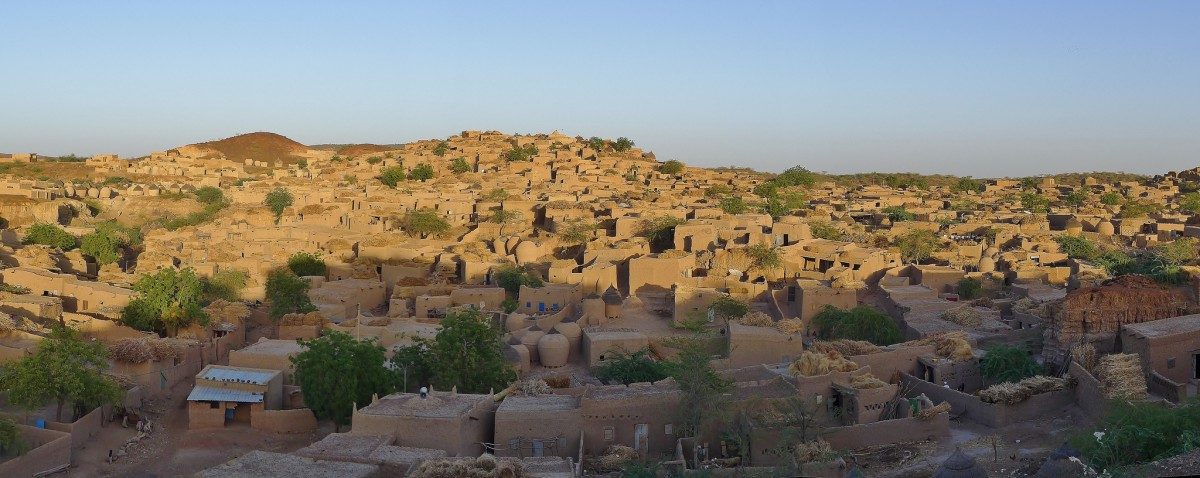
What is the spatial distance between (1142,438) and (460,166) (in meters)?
39.0

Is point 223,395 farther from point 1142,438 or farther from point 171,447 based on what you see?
point 1142,438

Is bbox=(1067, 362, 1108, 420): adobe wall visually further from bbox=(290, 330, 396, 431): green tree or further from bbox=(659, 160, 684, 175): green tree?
bbox=(659, 160, 684, 175): green tree

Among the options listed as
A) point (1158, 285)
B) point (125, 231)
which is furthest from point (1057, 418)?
point (125, 231)

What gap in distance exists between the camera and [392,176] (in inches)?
1736

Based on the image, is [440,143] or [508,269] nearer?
[508,269]

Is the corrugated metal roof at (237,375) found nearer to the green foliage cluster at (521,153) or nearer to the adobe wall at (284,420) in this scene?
the adobe wall at (284,420)

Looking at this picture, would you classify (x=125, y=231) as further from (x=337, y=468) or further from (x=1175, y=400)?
(x=1175, y=400)

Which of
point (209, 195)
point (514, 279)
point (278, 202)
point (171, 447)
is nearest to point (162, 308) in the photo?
point (171, 447)

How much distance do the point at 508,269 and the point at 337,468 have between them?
1180cm

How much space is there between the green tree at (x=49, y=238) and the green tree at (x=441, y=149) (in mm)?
24641

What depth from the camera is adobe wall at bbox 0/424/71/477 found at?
1188 centimetres

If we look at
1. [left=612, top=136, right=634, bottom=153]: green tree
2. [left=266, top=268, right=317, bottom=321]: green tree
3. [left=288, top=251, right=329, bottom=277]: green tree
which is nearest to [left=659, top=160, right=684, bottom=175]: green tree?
[left=612, top=136, right=634, bottom=153]: green tree

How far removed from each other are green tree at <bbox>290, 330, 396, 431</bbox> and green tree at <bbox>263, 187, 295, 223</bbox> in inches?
740

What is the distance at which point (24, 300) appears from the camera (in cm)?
1895
